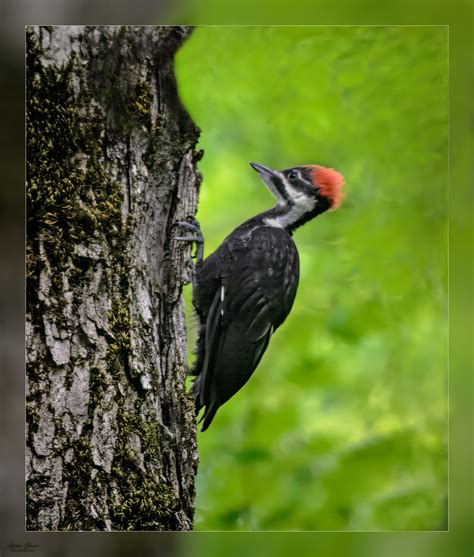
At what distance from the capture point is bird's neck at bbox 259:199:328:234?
5.19 ft

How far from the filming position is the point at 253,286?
1600 mm

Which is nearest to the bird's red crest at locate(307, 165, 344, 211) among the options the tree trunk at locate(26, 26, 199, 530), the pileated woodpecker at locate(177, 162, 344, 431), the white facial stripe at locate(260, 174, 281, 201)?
the pileated woodpecker at locate(177, 162, 344, 431)

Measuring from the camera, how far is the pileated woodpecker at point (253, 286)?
157cm

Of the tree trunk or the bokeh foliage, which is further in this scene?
the bokeh foliage

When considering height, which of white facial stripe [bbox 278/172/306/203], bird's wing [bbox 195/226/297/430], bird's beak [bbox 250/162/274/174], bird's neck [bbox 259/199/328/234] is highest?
bird's beak [bbox 250/162/274/174]

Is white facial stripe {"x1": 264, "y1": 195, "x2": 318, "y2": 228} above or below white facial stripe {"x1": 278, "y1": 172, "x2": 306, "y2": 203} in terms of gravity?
below

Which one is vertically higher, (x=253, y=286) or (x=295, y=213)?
(x=295, y=213)

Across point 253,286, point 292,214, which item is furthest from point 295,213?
point 253,286

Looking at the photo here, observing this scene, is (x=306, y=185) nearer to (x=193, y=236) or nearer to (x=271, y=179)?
(x=271, y=179)

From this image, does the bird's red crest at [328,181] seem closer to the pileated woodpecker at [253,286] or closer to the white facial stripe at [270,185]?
the pileated woodpecker at [253,286]

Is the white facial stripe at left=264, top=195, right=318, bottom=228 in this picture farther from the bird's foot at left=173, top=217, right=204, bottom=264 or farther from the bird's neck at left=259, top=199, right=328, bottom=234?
the bird's foot at left=173, top=217, right=204, bottom=264

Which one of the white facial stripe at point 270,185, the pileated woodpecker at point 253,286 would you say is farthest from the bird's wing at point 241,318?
the white facial stripe at point 270,185

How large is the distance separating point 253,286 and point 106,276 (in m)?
0.41

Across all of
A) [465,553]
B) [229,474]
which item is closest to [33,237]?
[229,474]
